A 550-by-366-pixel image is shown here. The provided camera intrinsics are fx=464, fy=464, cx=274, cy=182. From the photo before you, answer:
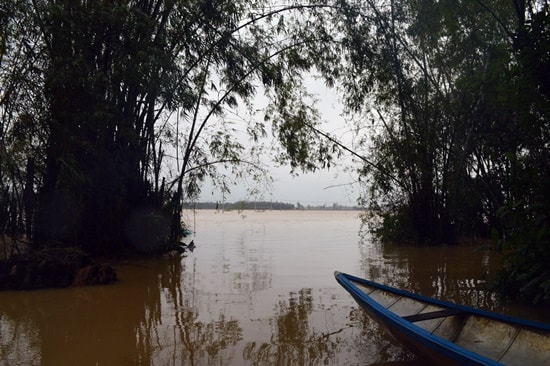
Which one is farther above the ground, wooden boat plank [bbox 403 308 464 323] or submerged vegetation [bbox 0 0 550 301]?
submerged vegetation [bbox 0 0 550 301]

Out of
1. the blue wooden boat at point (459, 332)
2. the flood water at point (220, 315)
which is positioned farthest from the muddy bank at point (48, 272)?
the blue wooden boat at point (459, 332)

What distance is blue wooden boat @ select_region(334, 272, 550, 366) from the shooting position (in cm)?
228

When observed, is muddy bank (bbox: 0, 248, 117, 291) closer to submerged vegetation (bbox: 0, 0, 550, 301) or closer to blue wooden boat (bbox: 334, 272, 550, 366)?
submerged vegetation (bbox: 0, 0, 550, 301)

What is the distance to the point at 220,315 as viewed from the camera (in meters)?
4.23

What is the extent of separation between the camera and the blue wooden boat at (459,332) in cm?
228

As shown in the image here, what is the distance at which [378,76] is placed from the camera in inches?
366

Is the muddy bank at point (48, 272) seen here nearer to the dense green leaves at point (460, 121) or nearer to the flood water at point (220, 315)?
the flood water at point (220, 315)

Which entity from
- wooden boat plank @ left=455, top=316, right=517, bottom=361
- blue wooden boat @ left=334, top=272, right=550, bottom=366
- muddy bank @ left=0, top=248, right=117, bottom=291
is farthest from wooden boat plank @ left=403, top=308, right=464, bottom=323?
muddy bank @ left=0, top=248, right=117, bottom=291

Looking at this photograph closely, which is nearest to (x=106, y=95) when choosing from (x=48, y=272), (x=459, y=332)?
(x=48, y=272)

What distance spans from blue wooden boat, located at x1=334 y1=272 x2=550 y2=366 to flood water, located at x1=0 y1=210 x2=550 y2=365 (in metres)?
0.32

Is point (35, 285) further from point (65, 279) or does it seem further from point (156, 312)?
point (156, 312)

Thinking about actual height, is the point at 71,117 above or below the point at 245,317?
above

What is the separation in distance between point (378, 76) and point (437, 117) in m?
1.51

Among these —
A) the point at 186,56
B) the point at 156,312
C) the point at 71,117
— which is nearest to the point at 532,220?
the point at 156,312
